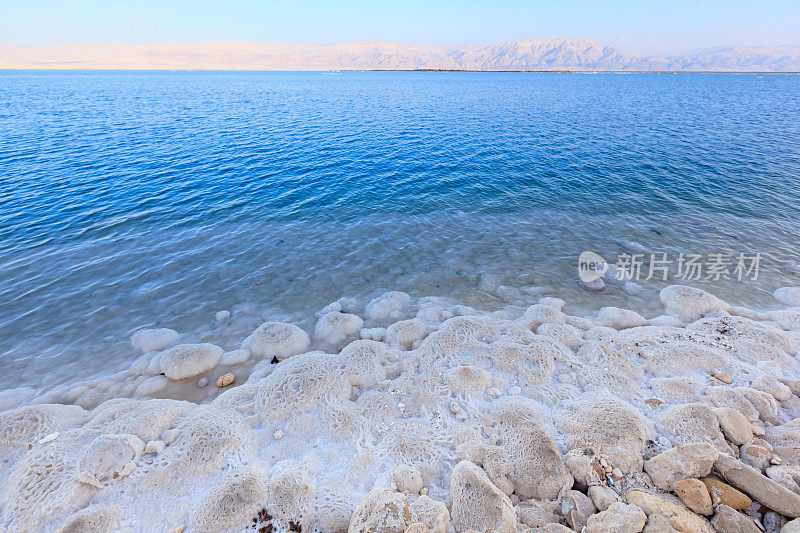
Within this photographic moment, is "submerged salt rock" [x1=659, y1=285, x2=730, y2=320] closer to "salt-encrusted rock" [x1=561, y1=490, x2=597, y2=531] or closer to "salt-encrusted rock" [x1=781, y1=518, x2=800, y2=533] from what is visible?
"salt-encrusted rock" [x1=781, y1=518, x2=800, y2=533]

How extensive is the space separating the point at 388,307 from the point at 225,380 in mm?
6843

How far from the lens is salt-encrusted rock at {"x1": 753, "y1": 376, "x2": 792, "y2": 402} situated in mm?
9219

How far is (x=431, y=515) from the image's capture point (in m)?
6.44

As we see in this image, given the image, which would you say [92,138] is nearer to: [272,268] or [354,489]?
[272,268]

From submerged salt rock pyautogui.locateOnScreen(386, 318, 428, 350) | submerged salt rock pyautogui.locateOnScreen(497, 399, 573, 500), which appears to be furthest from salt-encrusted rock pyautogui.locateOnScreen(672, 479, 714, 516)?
submerged salt rock pyautogui.locateOnScreen(386, 318, 428, 350)

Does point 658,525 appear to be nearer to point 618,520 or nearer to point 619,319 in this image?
point 618,520

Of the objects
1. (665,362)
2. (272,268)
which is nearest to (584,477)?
(665,362)

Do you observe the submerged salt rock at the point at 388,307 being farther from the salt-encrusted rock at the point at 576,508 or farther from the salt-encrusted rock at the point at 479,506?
the salt-encrusted rock at the point at 576,508

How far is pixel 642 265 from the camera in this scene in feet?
58.5

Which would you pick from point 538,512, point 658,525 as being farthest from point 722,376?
point 538,512

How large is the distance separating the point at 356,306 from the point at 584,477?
1041 centimetres

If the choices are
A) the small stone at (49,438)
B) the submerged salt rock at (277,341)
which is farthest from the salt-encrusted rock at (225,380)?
the small stone at (49,438)

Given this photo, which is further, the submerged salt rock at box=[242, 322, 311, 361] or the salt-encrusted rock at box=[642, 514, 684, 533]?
the submerged salt rock at box=[242, 322, 311, 361]

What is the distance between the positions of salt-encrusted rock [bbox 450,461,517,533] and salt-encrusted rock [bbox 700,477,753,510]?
4101 mm
